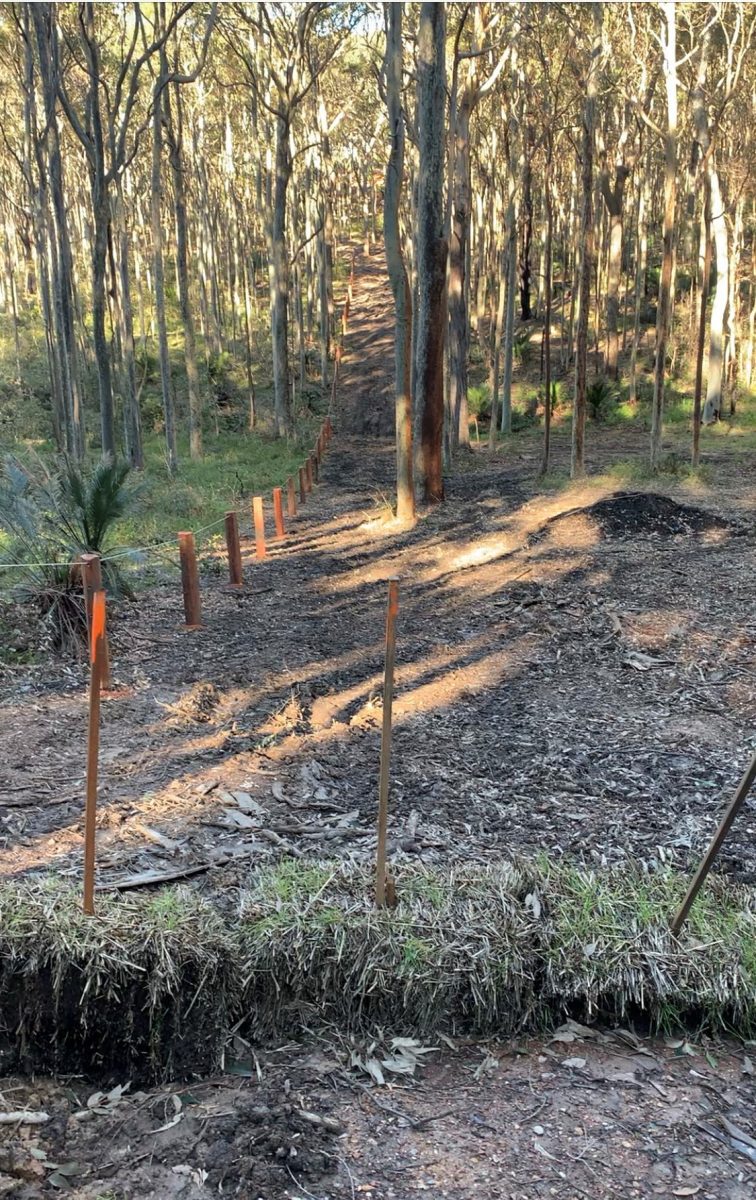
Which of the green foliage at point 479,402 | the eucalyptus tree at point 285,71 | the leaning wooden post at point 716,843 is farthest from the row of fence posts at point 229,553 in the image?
the green foliage at point 479,402

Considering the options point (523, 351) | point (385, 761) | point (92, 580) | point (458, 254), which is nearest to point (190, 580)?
point (92, 580)

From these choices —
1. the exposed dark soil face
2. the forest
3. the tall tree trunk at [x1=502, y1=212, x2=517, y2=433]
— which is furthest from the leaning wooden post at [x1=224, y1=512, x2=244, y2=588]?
the tall tree trunk at [x1=502, y1=212, x2=517, y2=433]

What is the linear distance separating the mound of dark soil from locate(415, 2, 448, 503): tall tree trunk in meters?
2.64

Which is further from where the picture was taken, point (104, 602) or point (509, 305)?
point (509, 305)

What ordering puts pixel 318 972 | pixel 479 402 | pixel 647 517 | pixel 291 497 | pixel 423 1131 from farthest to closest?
pixel 479 402 < pixel 291 497 < pixel 647 517 < pixel 318 972 < pixel 423 1131

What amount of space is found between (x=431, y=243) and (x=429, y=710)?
8.74 meters

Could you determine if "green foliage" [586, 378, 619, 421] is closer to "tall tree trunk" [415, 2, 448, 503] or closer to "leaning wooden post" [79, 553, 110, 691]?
"tall tree trunk" [415, 2, 448, 503]

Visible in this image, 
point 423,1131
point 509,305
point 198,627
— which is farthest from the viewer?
point 509,305

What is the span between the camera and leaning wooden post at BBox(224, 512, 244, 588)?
9918 millimetres

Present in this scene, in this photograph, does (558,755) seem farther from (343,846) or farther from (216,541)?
(216,541)

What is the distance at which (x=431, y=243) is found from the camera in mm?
13133

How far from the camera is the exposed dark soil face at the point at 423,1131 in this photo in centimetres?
274

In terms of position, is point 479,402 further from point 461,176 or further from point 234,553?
point 234,553

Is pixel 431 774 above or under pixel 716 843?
under
